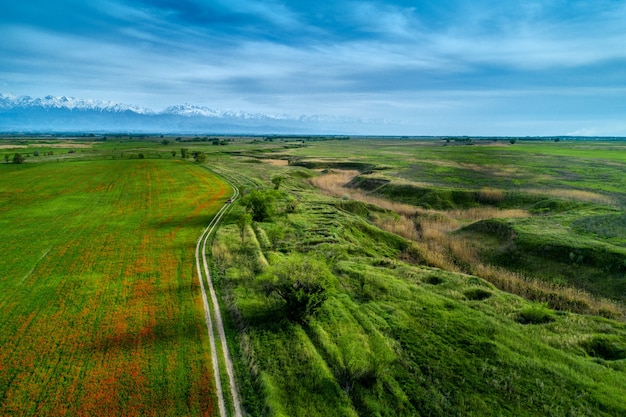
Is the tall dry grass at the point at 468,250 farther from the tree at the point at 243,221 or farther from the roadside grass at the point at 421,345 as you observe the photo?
the tree at the point at 243,221

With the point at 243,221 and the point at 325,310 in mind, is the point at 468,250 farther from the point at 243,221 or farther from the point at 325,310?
the point at 243,221

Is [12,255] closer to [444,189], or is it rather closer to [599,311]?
[599,311]

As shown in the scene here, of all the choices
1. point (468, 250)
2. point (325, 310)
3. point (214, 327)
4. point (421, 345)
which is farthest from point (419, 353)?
point (468, 250)

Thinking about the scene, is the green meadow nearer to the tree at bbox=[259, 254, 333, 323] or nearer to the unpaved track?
the tree at bbox=[259, 254, 333, 323]

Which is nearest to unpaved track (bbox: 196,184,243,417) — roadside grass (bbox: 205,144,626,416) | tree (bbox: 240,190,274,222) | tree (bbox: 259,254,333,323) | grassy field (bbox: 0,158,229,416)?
grassy field (bbox: 0,158,229,416)

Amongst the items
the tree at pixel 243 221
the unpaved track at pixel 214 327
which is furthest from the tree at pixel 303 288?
the tree at pixel 243 221

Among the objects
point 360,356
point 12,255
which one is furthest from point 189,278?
point 12,255
